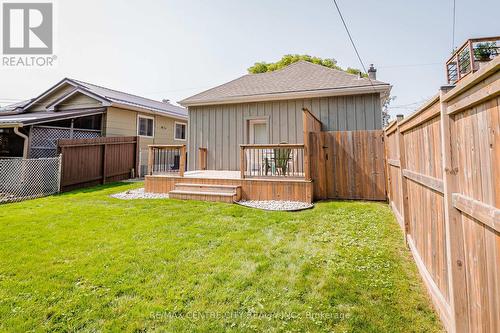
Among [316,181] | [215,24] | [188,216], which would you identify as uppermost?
[215,24]

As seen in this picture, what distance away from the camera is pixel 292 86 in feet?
30.2

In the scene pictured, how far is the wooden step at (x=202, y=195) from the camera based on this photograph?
6270mm

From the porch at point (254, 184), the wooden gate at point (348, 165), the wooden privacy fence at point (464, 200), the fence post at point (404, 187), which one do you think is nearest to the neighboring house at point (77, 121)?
the porch at point (254, 184)

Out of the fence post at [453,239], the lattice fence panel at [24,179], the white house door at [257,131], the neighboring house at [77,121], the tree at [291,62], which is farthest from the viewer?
the tree at [291,62]

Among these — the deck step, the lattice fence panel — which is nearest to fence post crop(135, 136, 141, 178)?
the lattice fence panel

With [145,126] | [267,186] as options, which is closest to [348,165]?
[267,186]

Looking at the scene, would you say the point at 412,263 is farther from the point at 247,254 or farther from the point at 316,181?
the point at 316,181

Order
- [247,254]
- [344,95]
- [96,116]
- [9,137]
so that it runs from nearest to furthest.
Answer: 1. [247,254]
2. [344,95]
3. [9,137]
4. [96,116]

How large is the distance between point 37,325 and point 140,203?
14.3 ft

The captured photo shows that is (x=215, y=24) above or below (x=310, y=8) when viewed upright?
above

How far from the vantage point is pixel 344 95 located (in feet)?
26.6

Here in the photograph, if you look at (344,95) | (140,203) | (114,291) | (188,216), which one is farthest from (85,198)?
(344,95)

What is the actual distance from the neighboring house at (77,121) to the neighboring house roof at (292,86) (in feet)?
14.6

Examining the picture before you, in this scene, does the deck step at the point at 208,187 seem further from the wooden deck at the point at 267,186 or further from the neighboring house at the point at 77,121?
the neighboring house at the point at 77,121
